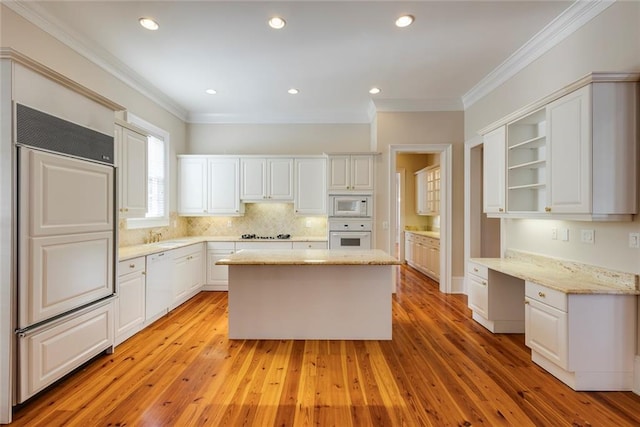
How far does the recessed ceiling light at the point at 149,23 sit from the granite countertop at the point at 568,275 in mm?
4173

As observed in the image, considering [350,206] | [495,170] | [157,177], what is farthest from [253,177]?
[495,170]

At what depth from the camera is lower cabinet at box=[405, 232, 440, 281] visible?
5720 mm

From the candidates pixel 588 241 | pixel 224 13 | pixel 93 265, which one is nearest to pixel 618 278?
pixel 588 241

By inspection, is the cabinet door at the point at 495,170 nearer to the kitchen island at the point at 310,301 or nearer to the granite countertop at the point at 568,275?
the granite countertop at the point at 568,275

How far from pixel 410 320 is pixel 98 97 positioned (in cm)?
405

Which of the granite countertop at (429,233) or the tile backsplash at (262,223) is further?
the granite countertop at (429,233)

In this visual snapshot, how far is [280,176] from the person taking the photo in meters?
5.32

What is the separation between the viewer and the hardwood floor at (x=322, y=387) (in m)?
1.98

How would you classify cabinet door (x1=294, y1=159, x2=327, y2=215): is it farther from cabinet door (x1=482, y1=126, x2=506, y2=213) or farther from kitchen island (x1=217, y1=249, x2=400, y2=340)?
cabinet door (x1=482, y1=126, x2=506, y2=213)

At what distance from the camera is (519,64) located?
352cm

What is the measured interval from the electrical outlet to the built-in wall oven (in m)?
2.71

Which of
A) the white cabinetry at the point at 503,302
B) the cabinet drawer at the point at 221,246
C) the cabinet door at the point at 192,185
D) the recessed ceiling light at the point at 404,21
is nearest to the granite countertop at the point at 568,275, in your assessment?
the white cabinetry at the point at 503,302

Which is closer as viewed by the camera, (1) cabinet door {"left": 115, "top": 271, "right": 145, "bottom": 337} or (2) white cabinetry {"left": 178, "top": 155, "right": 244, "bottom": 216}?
(1) cabinet door {"left": 115, "top": 271, "right": 145, "bottom": 337}

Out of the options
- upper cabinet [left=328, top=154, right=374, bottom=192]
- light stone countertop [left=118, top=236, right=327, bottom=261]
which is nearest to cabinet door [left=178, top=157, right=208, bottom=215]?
light stone countertop [left=118, top=236, right=327, bottom=261]
